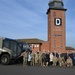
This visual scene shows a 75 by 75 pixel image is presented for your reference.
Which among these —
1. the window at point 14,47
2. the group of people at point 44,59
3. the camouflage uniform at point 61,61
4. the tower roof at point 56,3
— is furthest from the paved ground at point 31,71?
the tower roof at point 56,3

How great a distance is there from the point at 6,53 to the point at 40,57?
3.52 metres

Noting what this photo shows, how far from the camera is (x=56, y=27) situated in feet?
281

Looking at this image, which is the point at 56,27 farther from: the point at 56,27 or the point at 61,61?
the point at 61,61

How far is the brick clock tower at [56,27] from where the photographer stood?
278 feet

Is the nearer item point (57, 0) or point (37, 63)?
point (37, 63)

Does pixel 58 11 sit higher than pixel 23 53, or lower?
higher

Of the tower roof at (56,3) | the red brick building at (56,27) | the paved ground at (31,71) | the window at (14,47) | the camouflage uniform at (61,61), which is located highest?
the tower roof at (56,3)

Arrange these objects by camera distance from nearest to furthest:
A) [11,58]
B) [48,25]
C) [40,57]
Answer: [11,58] → [40,57] → [48,25]

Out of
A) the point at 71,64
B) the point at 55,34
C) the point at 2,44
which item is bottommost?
the point at 71,64

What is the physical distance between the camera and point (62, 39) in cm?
8494

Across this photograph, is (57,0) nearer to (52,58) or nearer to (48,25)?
(48,25)

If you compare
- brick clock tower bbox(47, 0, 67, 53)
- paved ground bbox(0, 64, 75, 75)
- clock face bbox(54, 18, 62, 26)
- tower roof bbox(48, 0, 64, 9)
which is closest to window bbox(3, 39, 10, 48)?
paved ground bbox(0, 64, 75, 75)

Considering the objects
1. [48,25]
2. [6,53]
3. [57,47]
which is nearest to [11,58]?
[6,53]

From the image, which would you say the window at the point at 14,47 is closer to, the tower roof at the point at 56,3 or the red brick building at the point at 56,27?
the red brick building at the point at 56,27
